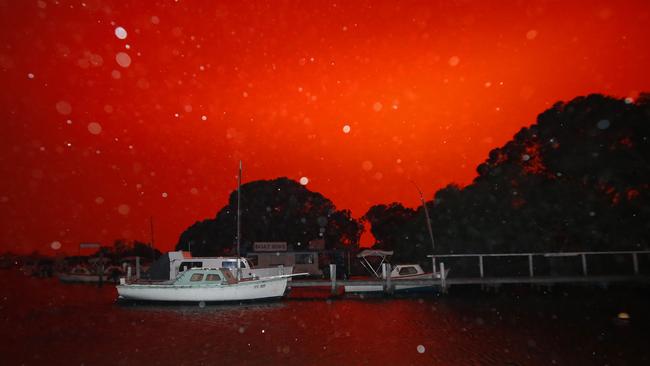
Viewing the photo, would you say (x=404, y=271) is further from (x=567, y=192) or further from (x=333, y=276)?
(x=567, y=192)

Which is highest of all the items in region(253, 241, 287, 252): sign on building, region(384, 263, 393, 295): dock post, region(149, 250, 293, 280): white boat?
region(253, 241, 287, 252): sign on building

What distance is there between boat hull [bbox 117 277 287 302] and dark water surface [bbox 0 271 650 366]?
67 centimetres

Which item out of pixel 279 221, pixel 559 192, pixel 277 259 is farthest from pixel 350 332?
pixel 279 221

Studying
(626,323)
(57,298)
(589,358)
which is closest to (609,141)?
(626,323)

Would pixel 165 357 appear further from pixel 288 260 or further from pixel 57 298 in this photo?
pixel 288 260

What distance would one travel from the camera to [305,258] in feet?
183

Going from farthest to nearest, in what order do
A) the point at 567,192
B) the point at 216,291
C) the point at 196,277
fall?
the point at 567,192
the point at 196,277
the point at 216,291

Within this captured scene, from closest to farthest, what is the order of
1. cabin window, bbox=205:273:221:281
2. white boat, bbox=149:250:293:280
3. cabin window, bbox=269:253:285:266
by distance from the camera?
cabin window, bbox=205:273:221:281 < white boat, bbox=149:250:293:280 < cabin window, bbox=269:253:285:266

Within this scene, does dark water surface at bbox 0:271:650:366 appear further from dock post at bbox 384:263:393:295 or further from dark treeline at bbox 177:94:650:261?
dark treeline at bbox 177:94:650:261

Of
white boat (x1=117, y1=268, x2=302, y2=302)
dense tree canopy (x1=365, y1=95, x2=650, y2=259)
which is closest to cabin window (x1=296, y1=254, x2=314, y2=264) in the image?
dense tree canopy (x1=365, y1=95, x2=650, y2=259)

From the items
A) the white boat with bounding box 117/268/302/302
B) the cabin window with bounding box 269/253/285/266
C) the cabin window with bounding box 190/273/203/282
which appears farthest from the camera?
the cabin window with bounding box 269/253/285/266

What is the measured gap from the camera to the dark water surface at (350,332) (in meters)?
18.0

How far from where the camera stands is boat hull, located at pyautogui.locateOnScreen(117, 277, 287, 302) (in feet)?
109

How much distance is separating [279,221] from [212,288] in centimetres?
4897
